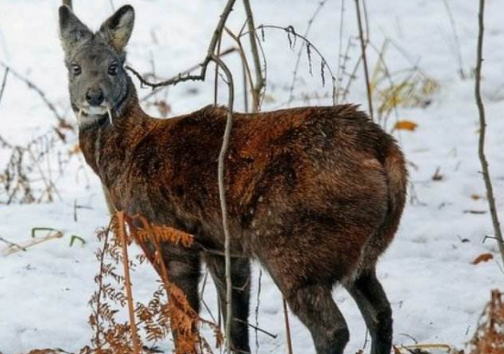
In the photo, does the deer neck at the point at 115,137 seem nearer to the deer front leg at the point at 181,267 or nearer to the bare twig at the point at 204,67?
the deer front leg at the point at 181,267

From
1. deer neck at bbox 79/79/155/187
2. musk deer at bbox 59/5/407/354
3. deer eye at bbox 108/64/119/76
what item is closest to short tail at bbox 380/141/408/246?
musk deer at bbox 59/5/407/354

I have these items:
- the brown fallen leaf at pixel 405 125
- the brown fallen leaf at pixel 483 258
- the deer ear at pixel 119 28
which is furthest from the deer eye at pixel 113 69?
the brown fallen leaf at pixel 405 125

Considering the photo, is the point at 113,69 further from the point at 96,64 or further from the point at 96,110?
the point at 96,110

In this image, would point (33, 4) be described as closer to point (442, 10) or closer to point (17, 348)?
point (442, 10)

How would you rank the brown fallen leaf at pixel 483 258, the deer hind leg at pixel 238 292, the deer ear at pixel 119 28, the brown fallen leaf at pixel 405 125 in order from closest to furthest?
the deer hind leg at pixel 238 292
the deer ear at pixel 119 28
the brown fallen leaf at pixel 483 258
the brown fallen leaf at pixel 405 125

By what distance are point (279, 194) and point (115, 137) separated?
146cm

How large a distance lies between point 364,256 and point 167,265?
1.14 metres

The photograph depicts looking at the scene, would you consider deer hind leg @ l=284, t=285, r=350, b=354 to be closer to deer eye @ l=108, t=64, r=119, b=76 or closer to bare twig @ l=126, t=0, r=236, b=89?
bare twig @ l=126, t=0, r=236, b=89

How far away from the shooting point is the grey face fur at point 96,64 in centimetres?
Result: 746

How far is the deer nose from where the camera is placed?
741cm

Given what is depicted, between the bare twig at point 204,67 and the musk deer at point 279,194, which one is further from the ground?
the bare twig at point 204,67

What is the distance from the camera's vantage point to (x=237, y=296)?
743 cm

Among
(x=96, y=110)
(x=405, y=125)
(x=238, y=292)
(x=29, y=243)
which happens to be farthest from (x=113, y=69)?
(x=405, y=125)

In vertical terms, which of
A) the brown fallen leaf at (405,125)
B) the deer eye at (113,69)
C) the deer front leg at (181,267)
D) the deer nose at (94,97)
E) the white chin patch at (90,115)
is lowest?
the deer front leg at (181,267)
